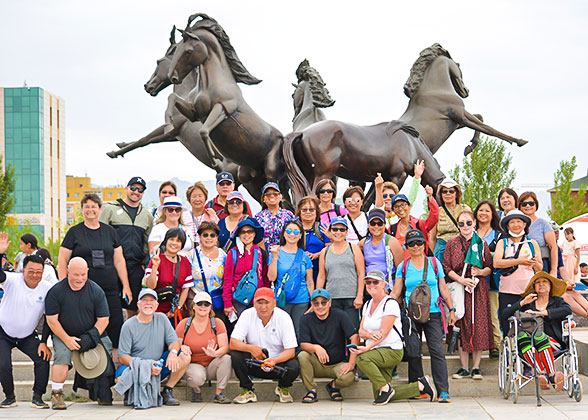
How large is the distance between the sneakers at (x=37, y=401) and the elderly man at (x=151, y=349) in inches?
29.8

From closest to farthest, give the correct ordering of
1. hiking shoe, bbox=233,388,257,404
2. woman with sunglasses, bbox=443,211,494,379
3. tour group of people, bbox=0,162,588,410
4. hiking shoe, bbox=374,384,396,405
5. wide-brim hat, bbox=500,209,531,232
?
hiking shoe, bbox=374,384,396,405
tour group of people, bbox=0,162,588,410
hiking shoe, bbox=233,388,257,404
wide-brim hat, bbox=500,209,531,232
woman with sunglasses, bbox=443,211,494,379

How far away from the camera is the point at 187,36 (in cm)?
1058

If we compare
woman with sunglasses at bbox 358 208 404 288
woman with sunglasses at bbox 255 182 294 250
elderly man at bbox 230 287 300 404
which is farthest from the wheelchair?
woman with sunglasses at bbox 255 182 294 250

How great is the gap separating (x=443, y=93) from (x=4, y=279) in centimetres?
770

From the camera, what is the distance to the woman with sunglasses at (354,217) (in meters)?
8.55

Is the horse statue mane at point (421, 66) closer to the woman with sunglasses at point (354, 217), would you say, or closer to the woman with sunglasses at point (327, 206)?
the woman with sunglasses at point (327, 206)

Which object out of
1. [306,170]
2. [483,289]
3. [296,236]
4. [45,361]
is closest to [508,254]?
[483,289]

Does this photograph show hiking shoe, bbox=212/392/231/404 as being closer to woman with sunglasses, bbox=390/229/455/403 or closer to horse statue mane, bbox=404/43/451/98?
woman with sunglasses, bbox=390/229/455/403

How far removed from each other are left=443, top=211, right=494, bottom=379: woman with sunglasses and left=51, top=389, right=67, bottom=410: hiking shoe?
402cm

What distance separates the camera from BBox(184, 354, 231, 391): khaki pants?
7734 millimetres

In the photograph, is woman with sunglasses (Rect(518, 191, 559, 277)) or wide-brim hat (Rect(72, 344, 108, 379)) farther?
woman with sunglasses (Rect(518, 191, 559, 277))

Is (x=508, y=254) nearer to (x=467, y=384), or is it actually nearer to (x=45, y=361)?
(x=467, y=384)

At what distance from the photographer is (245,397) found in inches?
305

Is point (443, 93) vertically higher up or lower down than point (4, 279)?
higher up
